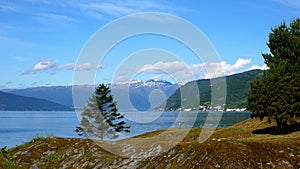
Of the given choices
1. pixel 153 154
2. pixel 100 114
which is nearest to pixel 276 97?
pixel 153 154

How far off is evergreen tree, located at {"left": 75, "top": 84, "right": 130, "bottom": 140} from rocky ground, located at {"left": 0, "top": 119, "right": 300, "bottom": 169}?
54832 mm

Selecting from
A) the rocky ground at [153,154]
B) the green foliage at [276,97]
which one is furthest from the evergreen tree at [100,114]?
the rocky ground at [153,154]

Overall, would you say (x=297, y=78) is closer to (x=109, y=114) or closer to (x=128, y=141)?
(x=128, y=141)

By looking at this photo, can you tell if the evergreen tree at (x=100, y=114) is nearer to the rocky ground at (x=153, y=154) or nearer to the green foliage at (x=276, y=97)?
the green foliage at (x=276, y=97)

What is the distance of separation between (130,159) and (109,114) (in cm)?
6092

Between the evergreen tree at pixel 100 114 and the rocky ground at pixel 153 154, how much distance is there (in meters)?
54.8

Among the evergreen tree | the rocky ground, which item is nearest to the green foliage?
the rocky ground

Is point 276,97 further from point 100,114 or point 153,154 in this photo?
point 100,114

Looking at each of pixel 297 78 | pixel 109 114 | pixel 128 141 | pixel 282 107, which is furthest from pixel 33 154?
pixel 109 114

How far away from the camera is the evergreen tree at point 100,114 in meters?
77.4

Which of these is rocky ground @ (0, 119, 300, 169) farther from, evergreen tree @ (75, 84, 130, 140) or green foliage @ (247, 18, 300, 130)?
evergreen tree @ (75, 84, 130, 140)

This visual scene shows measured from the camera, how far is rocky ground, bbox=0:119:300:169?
15273 mm

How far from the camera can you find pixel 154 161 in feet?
55.4

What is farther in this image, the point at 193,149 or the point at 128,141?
the point at 128,141
